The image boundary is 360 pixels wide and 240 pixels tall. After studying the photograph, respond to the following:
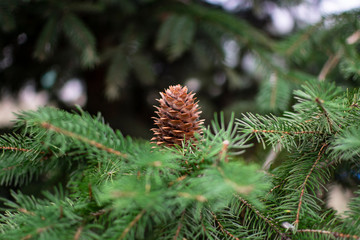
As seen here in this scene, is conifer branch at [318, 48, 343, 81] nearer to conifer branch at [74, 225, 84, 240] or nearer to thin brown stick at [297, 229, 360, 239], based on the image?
thin brown stick at [297, 229, 360, 239]

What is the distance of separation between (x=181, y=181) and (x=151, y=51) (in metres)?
1.71

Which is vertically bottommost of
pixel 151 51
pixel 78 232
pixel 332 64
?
pixel 78 232

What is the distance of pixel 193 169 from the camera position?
42cm

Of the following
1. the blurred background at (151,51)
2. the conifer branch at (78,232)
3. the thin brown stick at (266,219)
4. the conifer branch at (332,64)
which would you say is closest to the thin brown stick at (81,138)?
the conifer branch at (78,232)

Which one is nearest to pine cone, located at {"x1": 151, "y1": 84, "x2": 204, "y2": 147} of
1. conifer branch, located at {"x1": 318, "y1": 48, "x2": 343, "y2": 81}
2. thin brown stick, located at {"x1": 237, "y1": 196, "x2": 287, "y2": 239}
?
thin brown stick, located at {"x1": 237, "y1": 196, "x2": 287, "y2": 239}

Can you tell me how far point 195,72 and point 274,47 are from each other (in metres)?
0.80

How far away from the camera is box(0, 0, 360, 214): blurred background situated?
1.28 meters

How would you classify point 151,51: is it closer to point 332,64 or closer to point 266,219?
point 332,64

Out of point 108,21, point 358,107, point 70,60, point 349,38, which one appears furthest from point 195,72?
point 358,107

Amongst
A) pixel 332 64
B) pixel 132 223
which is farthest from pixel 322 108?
pixel 332 64

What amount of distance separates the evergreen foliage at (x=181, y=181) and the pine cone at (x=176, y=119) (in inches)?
2.9

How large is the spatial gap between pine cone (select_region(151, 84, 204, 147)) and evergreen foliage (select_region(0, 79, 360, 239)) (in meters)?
0.07

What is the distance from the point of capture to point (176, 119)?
0.52 m

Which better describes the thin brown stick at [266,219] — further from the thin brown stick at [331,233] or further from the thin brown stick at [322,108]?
the thin brown stick at [322,108]
